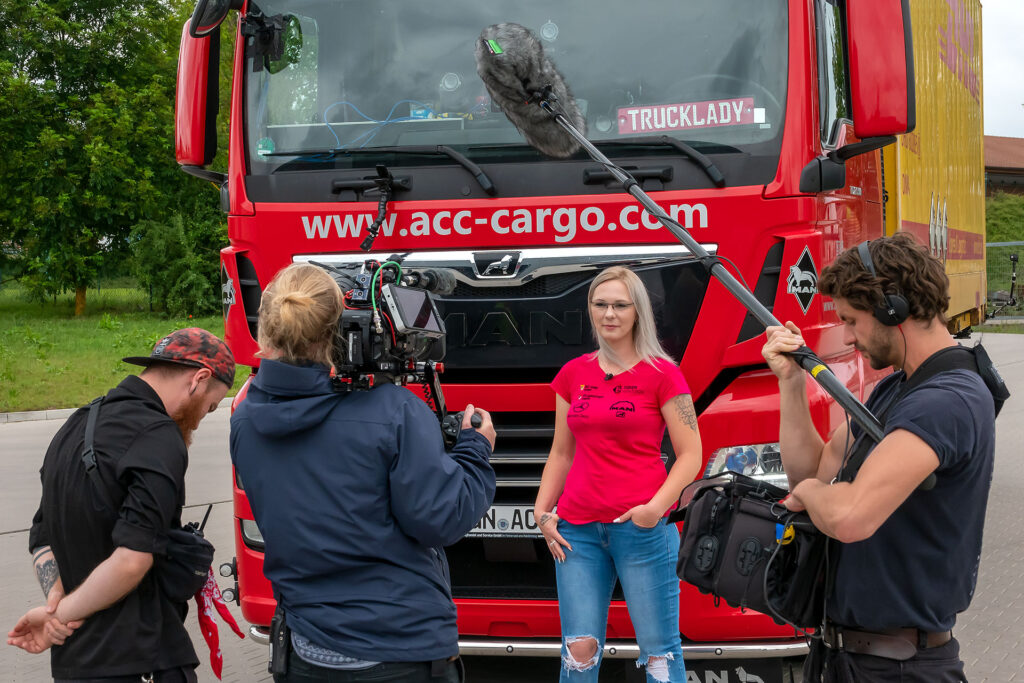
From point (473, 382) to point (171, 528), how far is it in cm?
166

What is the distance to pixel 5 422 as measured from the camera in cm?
1511

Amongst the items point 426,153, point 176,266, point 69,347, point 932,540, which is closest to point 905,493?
point 932,540

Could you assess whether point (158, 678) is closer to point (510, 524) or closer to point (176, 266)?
point (510, 524)

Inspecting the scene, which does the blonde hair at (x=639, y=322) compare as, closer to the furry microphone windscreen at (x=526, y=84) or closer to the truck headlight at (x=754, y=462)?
the truck headlight at (x=754, y=462)

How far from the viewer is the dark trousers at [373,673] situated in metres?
2.58

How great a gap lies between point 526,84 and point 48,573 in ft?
8.09

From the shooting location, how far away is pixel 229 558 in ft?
24.7

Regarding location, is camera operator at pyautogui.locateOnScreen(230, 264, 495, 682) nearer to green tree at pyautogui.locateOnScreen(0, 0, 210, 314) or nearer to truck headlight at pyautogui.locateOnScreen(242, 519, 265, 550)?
truck headlight at pyautogui.locateOnScreen(242, 519, 265, 550)

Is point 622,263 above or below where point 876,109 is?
below

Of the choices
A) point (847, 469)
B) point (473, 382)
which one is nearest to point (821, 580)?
point (847, 469)

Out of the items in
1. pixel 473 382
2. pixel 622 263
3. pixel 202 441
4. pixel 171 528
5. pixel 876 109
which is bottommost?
pixel 202 441

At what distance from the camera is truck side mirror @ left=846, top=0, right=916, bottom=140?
13.2 feet

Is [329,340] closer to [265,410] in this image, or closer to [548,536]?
[265,410]

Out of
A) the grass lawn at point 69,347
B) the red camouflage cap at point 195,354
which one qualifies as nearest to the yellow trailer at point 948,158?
the red camouflage cap at point 195,354
